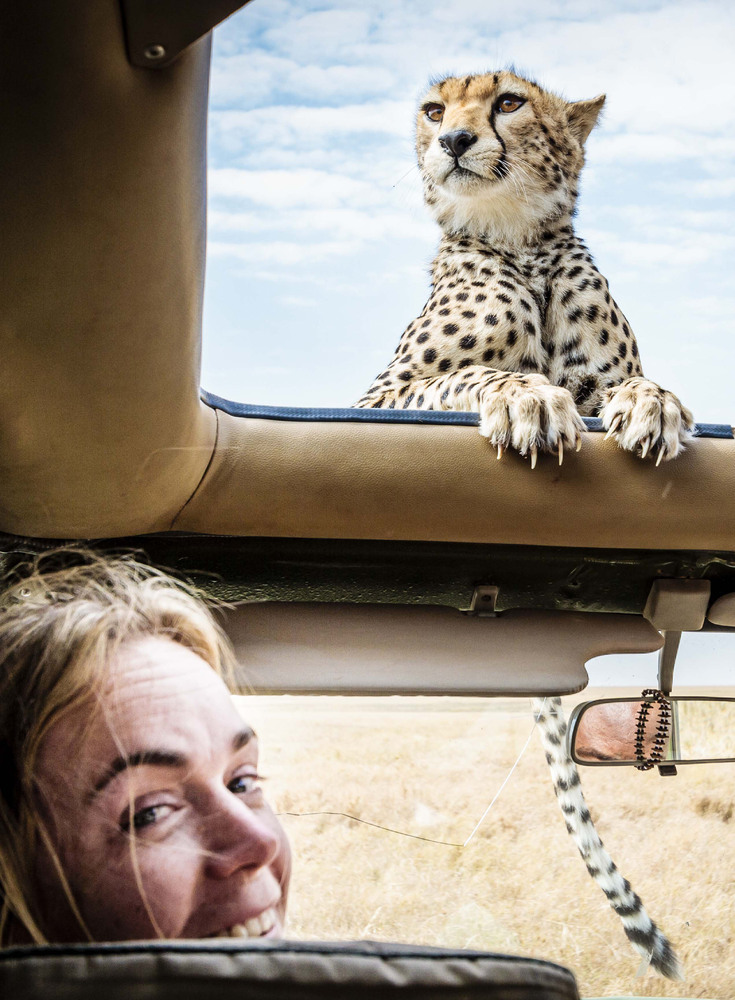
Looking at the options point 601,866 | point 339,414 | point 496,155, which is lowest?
point 601,866

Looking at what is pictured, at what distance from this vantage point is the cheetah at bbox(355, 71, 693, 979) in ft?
6.69

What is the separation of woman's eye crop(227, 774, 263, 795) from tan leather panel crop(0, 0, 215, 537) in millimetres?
421

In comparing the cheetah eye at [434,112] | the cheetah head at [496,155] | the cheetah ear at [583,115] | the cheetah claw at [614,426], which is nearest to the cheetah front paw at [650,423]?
the cheetah claw at [614,426]

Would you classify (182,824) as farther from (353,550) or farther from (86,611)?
(353,550)

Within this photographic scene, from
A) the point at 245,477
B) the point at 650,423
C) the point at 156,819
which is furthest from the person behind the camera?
the point at 650,423

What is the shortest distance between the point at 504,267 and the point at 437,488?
3.71 ft

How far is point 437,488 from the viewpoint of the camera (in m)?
1.32

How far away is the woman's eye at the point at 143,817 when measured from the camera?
0.84 m

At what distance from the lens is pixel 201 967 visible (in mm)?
646

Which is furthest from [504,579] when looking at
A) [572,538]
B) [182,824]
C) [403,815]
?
[182,824]

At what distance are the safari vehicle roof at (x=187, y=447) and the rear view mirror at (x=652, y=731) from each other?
170mm

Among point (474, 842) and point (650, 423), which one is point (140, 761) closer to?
point (474, 842)

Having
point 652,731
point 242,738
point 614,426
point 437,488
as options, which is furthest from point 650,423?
point 242,738

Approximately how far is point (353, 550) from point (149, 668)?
20.3 inches
